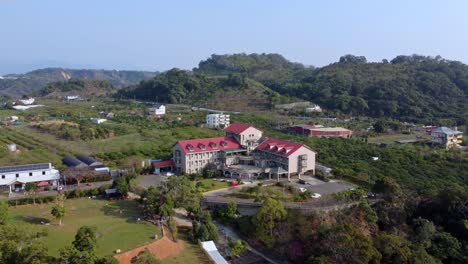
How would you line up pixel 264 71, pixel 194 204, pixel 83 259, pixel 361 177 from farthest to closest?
pixel 264 71 < pixel 361 177 < pixel 194 204 < pixel 83 259

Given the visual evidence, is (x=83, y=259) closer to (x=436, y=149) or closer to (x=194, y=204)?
(x=194, y=204)

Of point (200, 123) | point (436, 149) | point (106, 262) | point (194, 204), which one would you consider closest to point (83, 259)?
point (106, 262)

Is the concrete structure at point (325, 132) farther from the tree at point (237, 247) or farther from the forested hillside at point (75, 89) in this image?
the forested hillside at point (75, 89)

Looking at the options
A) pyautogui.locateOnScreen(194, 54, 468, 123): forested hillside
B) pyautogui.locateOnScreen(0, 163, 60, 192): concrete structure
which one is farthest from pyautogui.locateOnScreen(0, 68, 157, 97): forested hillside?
pyautogui.locateOnScreen(0, 163, 60, 192): concrete structure

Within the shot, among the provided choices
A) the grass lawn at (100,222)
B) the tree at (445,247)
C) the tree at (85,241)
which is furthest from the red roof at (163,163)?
the tree at (445,247)

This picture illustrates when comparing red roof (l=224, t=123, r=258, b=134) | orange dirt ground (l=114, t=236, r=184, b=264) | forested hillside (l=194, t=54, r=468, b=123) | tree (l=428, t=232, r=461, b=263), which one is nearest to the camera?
orange dirt ground (l=114, t=236, r=184, b=264)

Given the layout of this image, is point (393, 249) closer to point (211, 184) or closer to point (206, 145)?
point (211, 184)

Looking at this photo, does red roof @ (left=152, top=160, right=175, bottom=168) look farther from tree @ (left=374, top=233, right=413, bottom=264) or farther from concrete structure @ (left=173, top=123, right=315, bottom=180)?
tree @ (left=374, top=233, right=413, bottom=264)
